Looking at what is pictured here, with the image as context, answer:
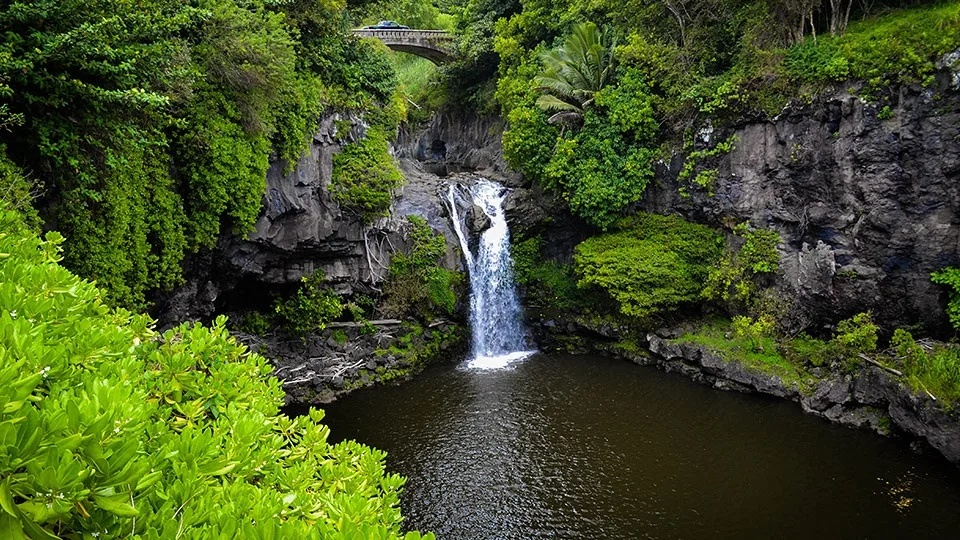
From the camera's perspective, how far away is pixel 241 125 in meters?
11.4

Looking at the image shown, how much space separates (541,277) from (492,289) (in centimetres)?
190

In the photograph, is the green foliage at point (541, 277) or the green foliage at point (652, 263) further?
the green foliage at point (541, 277)

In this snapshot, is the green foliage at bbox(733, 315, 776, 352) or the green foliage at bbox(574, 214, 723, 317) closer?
the green foliage at bbox(733, 315, 776, 352)

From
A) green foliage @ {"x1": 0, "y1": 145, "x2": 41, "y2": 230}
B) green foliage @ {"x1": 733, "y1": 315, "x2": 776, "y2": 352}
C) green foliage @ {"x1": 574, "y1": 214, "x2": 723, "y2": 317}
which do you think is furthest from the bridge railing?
green foliage @ {"x1": 0, "y1": 145, "x2": 41, "y2": 230}

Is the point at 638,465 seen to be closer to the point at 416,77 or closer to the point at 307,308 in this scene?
the point at 307,308

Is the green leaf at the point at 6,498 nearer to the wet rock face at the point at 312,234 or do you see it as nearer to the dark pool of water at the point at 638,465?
the dark pool of water at the point at 638,465

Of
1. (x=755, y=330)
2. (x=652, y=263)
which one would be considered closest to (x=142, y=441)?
(x=755, y=330)

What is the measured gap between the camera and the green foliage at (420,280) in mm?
16859

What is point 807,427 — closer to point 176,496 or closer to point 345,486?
point 345,486

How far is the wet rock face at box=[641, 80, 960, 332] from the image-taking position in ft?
38.6

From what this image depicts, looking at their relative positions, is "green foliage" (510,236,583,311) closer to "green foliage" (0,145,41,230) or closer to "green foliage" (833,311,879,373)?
"green foliage" (833,311,879,373)

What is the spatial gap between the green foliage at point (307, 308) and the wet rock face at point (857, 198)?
1233 cm

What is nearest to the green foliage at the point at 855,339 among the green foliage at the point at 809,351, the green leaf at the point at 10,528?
the green foliage at the point at 809,351

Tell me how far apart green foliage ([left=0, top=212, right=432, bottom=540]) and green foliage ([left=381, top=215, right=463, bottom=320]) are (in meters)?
12.5
